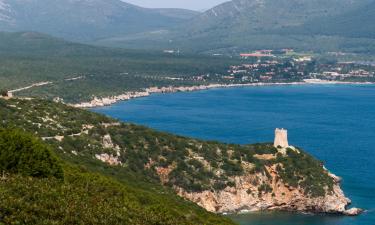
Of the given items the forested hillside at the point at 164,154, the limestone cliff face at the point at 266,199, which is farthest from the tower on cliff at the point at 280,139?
the limestone cliff face at the point at 266,199

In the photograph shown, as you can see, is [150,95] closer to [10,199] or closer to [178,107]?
[178,107]

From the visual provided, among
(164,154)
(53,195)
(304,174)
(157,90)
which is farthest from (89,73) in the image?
(53,195)

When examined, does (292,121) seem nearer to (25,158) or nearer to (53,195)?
(25,158)

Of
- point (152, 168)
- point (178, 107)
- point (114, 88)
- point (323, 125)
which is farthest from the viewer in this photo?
point (114, 88)

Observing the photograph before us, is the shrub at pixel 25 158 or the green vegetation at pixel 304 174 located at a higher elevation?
the shrub at pixel 25 158

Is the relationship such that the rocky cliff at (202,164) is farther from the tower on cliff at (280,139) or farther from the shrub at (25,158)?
the shrub at (25,158)

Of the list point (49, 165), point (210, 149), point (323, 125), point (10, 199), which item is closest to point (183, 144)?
point (210, 149)
